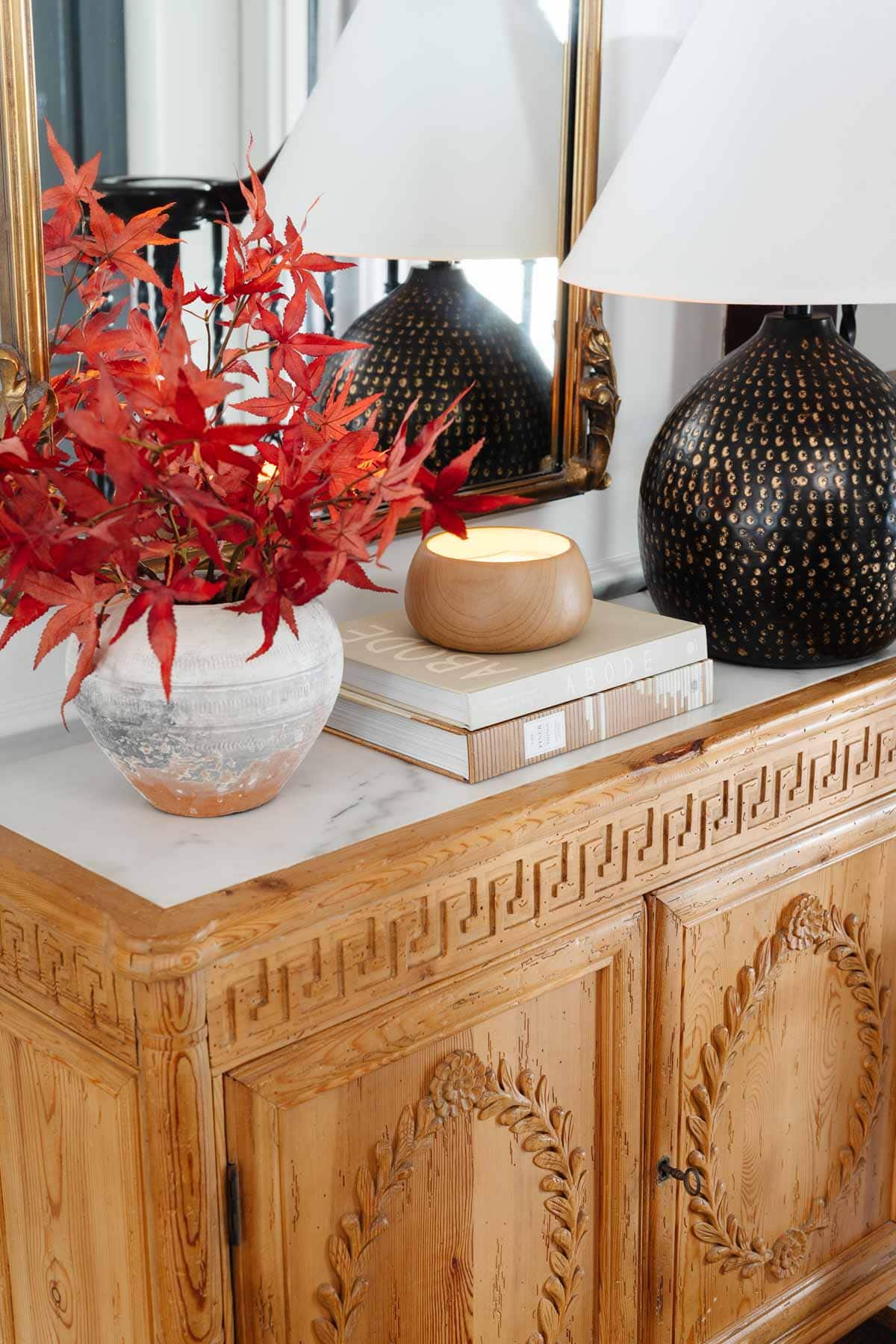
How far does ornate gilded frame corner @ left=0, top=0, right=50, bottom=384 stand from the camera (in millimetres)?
973

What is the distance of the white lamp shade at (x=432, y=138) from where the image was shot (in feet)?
3.89

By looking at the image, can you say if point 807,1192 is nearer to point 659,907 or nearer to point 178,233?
point 659,907

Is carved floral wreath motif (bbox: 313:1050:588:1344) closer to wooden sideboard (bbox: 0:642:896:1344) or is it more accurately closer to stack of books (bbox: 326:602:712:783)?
wooden sideboard (bbox: 0:642:896:1344)

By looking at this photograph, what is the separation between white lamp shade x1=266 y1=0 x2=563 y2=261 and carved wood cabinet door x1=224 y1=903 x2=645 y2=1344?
624mm

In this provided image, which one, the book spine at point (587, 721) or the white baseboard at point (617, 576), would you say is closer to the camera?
the book spine at point (587, 721)

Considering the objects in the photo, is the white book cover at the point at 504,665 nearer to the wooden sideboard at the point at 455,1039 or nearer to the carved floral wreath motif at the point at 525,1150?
the wooden sideboard at the point at 455,1039

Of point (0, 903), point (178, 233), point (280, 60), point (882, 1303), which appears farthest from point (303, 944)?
point (882, 1303)

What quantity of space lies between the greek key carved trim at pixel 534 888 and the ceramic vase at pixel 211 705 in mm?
126

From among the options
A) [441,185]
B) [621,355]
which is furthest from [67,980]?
[621,355]

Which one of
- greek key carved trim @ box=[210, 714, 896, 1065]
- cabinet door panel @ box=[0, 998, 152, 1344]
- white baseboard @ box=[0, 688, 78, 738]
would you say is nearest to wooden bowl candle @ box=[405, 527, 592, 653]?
greek key carved trim @ box=[210, 714, 896, 1065]

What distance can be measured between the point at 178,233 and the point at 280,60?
0.57 feet

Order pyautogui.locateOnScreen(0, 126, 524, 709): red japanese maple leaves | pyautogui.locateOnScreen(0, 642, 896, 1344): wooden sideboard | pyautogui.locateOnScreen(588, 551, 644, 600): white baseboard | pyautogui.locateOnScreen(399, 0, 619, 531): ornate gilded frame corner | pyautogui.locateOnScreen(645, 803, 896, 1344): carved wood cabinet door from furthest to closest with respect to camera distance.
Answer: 1. pyautogui.locateOnScreen(588, 551, 644, 600): white baseboard
2. pyautogui.locateOnScreen(399, 0, 619, 531): ornate gilded frame corner
3. pyautogui.locateOnScreen(645, 803, 896, 1344): carved wood cabinet door
4. pyautogui.locateOnScreen(0, 642, 896, 1344): wooden sideboard
5. pyautogui.locateOnScreen(0, 126, 524, 709): red japanese maple leaves

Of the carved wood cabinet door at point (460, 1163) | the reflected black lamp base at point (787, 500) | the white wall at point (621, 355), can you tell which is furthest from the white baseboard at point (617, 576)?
the carved wood cabinet door at point (460, 1163)

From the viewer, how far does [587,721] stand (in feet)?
3.61
